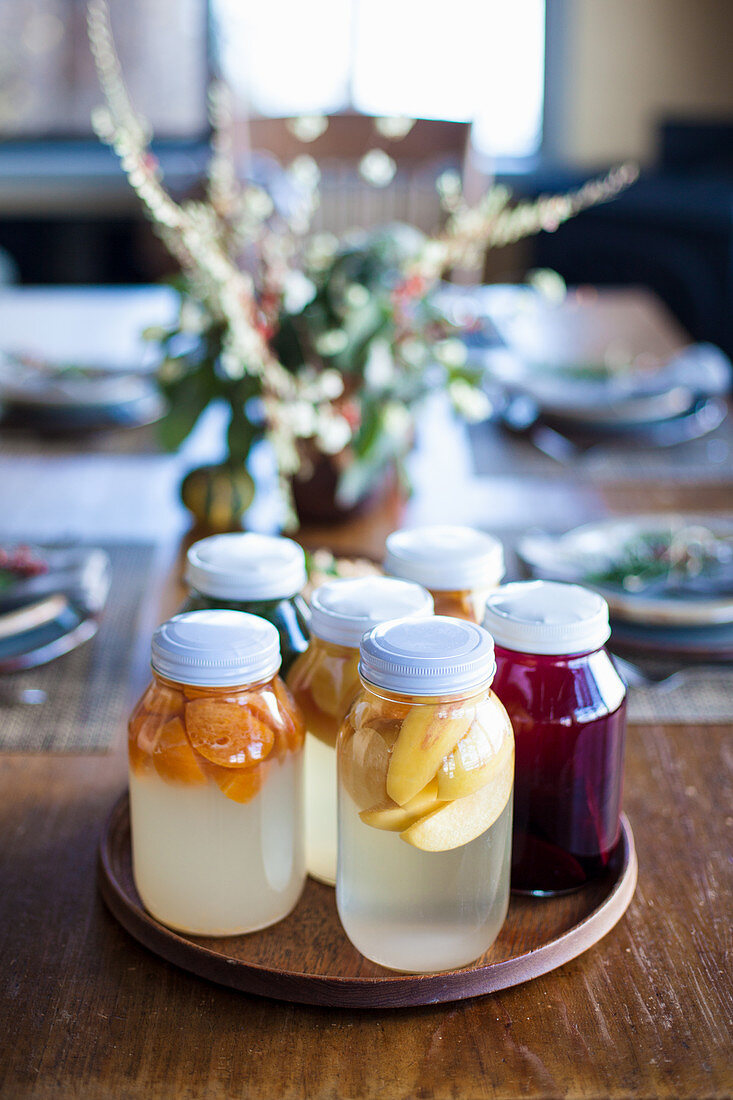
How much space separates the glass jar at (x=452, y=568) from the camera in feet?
2.18

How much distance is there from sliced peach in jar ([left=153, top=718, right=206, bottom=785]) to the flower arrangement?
0.59 meters

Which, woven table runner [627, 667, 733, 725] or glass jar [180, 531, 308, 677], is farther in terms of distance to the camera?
woven table runner [627, 667, 733, 725]

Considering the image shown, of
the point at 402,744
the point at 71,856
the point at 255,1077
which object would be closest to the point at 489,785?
the point at 402,744

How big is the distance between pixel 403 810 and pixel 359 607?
0.41 feet

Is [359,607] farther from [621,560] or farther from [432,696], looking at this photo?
[621,560]

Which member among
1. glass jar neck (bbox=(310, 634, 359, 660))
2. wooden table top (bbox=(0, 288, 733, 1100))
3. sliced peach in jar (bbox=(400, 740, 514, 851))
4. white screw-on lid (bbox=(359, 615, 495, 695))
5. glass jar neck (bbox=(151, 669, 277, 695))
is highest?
white screw-on lid (bbox=(359, 615, 495, 695))

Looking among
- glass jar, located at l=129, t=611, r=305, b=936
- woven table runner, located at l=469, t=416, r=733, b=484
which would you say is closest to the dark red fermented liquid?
glass jar, located at l=129, t=611, r=305, b=936

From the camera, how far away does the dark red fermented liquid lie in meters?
0.60

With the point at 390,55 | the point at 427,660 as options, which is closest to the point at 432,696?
the point at 427,660

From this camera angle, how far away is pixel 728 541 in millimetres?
1139

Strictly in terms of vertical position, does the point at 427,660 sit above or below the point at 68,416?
above

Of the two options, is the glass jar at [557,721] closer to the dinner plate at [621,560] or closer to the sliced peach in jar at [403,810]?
the sliced peach in jar at [403,810]

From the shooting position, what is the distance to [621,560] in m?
1.10

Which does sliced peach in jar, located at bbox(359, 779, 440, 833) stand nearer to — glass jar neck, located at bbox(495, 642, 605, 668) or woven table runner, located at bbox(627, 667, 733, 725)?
glass jar neck, located at bbox(495, 642, 605, 668)
